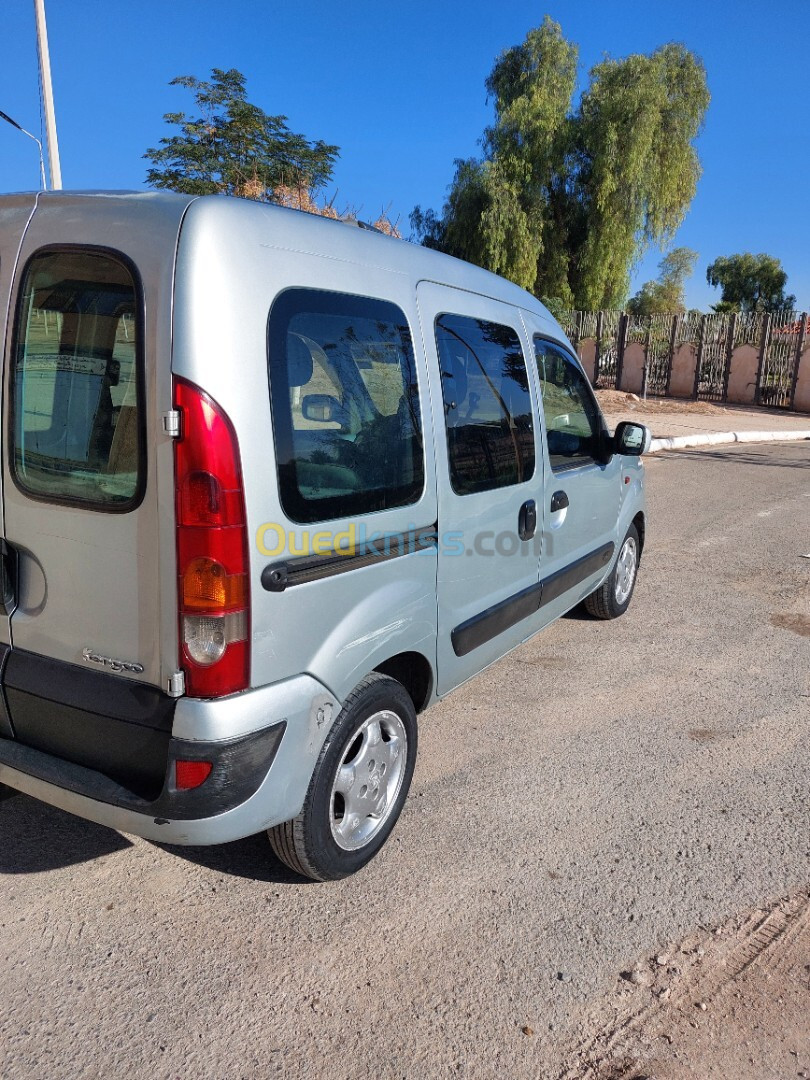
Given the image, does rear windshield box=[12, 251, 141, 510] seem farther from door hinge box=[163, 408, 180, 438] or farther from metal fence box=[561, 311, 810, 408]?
metal fence box=[561, 311, 810, 408]

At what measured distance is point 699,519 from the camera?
845cm

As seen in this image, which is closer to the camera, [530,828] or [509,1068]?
[509,1068]

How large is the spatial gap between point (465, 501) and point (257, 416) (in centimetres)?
109

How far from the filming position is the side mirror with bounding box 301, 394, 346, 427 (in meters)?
2.21

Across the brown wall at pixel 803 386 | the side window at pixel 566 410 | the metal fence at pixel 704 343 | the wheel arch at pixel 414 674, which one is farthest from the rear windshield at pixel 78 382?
the brown wall at pixel 803 386

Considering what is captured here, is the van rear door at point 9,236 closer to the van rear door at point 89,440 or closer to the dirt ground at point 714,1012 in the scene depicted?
the van rear door at point 89,440

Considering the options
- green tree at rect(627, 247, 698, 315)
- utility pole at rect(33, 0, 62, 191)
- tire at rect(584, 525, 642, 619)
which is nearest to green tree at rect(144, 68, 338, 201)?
utility pole at rect(33, 0, 62, 191)

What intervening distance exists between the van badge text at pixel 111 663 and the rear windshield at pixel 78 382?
41cm

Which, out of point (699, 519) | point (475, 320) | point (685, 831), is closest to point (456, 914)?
point (685, 831)

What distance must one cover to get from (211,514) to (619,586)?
12.0 ft

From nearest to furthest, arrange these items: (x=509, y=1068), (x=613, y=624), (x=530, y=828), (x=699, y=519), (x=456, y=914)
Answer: (x=509, y=1068)
(x=456, y=914)
(x=530, y=828)
(x=613, y=624)
(x=699, y=519)

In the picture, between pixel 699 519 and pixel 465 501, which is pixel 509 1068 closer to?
pixel 465 501

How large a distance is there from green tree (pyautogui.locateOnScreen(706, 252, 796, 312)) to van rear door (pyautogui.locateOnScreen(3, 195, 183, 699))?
214 ft

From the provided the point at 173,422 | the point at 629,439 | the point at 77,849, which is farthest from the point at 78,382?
the point at 629,439
